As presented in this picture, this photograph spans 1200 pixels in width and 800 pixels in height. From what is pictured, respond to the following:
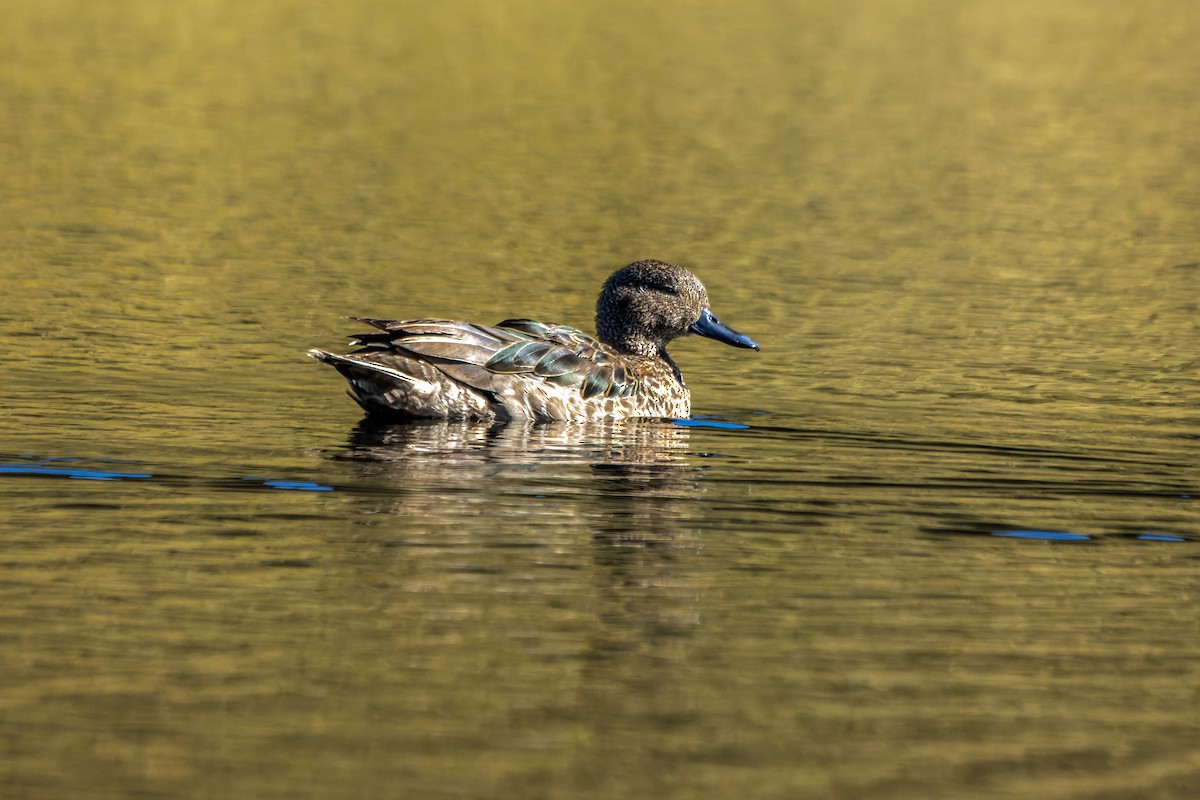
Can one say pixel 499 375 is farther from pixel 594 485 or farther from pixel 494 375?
pixel 594 485

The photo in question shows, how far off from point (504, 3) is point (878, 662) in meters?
41.3

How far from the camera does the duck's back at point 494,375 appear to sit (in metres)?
12.5

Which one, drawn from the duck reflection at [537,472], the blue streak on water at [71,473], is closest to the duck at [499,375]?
the duck reflection at [537,472]

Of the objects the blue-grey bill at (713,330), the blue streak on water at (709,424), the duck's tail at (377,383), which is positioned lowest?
the blue streak on water at (709,424)

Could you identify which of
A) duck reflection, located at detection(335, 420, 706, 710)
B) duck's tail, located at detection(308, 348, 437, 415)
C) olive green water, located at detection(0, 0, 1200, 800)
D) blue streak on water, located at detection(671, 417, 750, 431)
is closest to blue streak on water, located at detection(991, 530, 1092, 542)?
olive green water, located at detection(0, 0, 1200, 800)

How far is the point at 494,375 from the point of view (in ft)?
42.1

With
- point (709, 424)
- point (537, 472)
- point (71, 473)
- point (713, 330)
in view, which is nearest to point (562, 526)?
point (537, 472)

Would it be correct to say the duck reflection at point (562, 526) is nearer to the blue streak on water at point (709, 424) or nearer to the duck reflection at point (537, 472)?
the duck reflection at point (537, 472)

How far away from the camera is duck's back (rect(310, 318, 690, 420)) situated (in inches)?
494

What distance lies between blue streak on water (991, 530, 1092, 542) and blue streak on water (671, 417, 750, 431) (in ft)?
10.8

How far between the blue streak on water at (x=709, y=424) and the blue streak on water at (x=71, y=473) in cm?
397

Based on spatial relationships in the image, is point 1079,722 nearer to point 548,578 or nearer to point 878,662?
point 878,662

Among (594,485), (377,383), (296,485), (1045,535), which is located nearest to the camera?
(1045,535)

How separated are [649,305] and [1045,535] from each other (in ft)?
16.7
